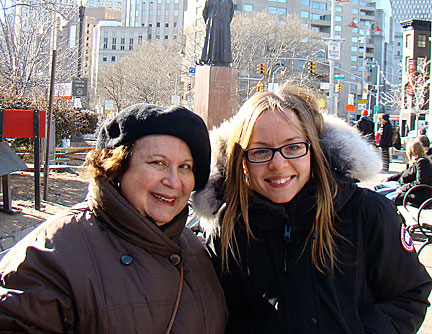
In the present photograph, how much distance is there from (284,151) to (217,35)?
13.3 m

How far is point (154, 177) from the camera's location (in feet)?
6.05

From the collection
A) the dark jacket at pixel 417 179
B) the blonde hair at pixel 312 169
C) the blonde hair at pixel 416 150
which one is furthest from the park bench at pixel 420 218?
A: the blonde hair at pixel 312 169

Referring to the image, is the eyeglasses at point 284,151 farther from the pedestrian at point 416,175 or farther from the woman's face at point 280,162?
the pedestrian at point 416,175

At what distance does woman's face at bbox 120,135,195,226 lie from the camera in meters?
1.83

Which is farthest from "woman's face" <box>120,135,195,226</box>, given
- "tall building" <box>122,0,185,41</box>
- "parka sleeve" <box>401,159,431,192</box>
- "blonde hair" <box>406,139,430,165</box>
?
"tall building" <box>122,0,185,41</box>

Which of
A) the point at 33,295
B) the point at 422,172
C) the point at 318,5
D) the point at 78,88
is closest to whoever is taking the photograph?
the point at 33,295

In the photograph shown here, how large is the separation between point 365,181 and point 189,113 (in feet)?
2.67

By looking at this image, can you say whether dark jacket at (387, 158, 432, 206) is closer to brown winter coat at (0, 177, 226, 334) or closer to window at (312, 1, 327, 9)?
brown winter coat at (0, 177, 226, 334)

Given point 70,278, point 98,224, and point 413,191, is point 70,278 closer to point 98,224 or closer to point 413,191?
point 98,224

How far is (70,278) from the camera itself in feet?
5.10

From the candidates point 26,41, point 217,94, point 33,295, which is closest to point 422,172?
point 33,295

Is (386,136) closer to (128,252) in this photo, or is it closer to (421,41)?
(128,252)

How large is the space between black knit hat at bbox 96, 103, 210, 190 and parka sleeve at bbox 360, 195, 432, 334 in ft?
2.37

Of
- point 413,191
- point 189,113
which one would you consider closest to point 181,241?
point 189,113
